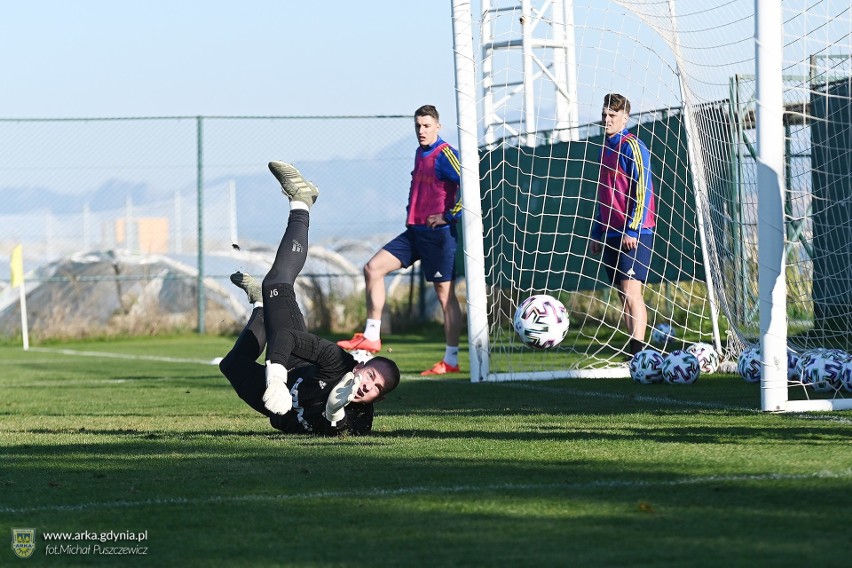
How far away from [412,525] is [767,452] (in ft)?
6.45

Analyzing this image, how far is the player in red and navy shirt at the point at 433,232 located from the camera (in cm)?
1120

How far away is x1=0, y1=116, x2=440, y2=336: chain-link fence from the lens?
2162cm

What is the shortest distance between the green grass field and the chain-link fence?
43.5ft

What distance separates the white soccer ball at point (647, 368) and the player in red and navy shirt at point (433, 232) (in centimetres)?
215

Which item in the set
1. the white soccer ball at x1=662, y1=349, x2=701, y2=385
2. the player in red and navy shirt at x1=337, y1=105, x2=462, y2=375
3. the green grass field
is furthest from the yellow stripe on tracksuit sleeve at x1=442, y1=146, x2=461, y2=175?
the green grass field

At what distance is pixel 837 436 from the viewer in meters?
5.82

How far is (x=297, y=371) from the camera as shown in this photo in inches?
260

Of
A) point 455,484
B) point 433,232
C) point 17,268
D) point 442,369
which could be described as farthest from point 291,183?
point 17,268

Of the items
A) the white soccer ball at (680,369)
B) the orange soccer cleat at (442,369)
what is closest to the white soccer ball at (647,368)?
the white soccer ball at (680,369)

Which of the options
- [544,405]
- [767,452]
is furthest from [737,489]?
[544,405]

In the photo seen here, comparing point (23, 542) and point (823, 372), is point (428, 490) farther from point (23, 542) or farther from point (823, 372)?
point (823, 372)

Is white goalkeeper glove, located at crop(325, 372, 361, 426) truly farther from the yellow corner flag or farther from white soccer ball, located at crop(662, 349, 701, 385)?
the yellow corner flag

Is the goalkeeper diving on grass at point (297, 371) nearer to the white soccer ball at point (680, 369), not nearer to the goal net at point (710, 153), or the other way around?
the goal net at point (710, 153)

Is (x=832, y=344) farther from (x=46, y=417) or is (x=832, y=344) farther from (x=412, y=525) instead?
(x=412, y=525)
